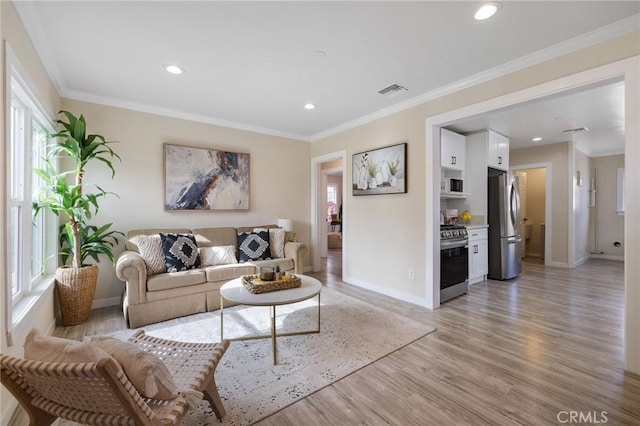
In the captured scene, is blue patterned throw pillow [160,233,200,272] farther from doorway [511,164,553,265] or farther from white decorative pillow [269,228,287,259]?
doorway [511,164,553,265]

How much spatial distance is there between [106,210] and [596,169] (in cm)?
984

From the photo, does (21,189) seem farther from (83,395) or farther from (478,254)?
(478,254)

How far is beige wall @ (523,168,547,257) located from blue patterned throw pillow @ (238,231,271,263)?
6701mm

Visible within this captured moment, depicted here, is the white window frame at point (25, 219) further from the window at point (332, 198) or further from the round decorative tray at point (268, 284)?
the window at point (332, 198)

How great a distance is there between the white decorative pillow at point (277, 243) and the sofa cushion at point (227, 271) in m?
0.54

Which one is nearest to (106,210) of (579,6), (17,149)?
(17,149)

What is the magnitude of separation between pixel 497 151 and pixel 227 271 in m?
4.54

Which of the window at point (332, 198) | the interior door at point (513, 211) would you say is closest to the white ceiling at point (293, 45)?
the interior door at point (513, 211)

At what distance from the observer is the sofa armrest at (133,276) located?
9.28 feet

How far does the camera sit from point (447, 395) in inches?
71.7

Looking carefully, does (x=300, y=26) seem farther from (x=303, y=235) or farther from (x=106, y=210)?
(x=303, y=235)

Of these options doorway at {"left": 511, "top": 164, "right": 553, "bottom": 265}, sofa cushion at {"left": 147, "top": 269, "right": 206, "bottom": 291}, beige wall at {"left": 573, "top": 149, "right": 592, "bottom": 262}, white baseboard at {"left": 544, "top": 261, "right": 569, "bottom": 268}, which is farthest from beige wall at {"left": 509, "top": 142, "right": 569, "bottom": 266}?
sofa cushion at {"left": 147, "top": 269, "right": 206, "bottom": 291}

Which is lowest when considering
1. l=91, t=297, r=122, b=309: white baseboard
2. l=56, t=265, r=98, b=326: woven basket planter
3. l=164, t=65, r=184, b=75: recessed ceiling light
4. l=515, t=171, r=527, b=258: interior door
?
l=91, t=297, r=122, b=309: white baseboard

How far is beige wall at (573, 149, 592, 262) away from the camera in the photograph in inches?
232
